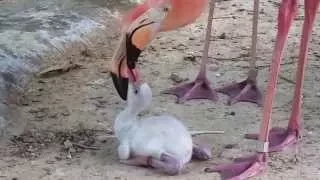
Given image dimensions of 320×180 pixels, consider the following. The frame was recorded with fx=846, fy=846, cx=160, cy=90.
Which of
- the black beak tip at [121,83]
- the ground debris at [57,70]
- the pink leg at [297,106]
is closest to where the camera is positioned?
the black beak tip at [121,83]

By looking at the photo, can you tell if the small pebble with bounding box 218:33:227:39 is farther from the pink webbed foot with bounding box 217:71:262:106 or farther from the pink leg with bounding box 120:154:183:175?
the pink leg with bounding box 120:154:183:175

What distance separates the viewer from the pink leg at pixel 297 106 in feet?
11.2

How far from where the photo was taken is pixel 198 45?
4.91 metres

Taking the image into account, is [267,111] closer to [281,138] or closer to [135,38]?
[281,138]

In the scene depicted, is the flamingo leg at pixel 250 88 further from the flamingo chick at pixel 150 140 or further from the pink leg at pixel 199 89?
the flamingo chick at pixel 150 140

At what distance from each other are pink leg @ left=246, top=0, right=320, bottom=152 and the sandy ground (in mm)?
49

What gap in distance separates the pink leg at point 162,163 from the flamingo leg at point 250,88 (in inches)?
33.8

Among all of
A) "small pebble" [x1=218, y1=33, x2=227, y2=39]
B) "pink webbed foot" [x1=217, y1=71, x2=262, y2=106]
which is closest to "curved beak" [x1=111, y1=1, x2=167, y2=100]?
"pink webbed foot" [x1=217, y1=71, x2=262, y2=106]

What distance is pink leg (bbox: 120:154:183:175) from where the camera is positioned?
10.4 feet

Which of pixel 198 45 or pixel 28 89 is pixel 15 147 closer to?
pixel 28 89

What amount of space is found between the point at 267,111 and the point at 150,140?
1.51ft

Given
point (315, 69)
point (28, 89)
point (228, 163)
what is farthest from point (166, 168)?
point (315, 69)

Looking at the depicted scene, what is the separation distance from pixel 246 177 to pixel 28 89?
1473mm

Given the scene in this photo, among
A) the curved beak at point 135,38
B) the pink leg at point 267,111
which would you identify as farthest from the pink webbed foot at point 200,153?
the curved beak at point 135,38
